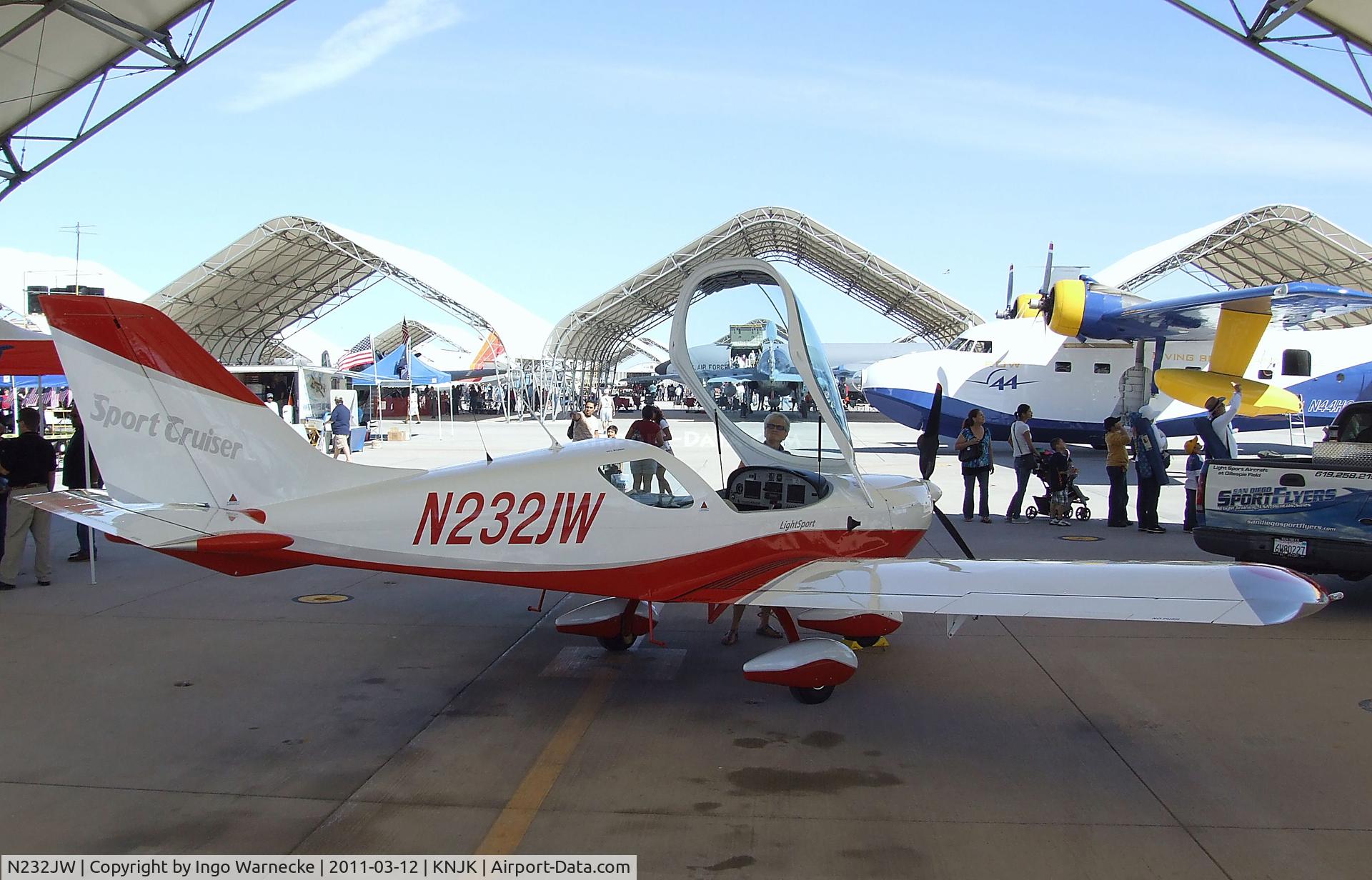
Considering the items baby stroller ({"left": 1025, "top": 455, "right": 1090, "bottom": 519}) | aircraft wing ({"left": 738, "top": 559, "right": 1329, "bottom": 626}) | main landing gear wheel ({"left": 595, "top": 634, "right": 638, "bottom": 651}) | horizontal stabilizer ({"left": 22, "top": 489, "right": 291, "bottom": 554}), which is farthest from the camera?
baby stroller ({"left": 1025, "top": 455, "right": 1090, "bottom": 519})

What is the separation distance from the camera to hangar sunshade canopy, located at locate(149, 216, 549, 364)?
40.3 metres

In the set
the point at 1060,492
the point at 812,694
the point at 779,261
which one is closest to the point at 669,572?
the point at 812,694

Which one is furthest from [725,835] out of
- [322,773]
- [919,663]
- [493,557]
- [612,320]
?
[612,320]

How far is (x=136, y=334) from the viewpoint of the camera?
18.4 feet

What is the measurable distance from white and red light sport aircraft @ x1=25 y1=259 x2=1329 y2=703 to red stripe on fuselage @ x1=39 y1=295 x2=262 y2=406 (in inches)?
0.4

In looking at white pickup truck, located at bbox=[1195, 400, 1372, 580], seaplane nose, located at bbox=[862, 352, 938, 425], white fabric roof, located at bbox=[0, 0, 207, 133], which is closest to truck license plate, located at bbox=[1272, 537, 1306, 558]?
white pickup truck, located at bbox=[1195, 400, 1372, 580]

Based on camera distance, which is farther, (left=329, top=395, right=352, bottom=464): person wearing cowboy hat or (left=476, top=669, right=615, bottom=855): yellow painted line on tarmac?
(left=329, top=395, right=352, bottom=464): person wearing cowboy hat

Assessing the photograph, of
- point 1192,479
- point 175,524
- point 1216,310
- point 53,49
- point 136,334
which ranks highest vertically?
point 53,49

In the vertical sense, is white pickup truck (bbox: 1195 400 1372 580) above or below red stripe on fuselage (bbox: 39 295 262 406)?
below

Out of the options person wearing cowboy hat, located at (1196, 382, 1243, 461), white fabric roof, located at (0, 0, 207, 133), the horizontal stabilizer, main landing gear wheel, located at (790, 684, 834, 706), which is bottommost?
main landing gear wheel, located at (790, 684, 834, 706)

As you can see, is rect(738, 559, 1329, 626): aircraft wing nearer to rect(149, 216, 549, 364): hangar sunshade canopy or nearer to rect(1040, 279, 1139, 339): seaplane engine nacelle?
rect(1040, 279, 1139, 339): seaplane engine nacelle

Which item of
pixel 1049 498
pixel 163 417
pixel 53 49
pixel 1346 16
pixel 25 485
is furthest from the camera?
pixel 1049 498

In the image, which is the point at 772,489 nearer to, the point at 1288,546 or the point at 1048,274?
the point at 1288,546

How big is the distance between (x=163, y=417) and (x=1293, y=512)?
8.81 m
